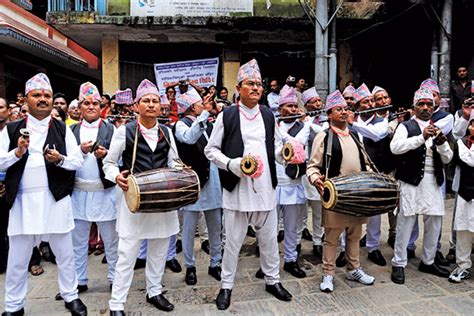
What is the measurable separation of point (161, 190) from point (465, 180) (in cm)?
314

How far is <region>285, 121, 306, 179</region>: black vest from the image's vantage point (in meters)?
4.86

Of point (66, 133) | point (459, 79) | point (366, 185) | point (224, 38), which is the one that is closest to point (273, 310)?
point (366, 185)

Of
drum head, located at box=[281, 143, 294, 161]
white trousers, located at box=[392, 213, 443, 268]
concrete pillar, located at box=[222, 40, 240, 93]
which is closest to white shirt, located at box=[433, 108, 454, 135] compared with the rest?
white trousers, located at box=[392, 213, 443, 268]

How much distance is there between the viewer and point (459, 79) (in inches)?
331

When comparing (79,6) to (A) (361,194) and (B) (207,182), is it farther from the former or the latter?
(A) (361,194)

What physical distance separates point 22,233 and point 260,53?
27.9ft

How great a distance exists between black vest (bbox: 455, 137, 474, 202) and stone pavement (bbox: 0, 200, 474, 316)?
0.91 meters

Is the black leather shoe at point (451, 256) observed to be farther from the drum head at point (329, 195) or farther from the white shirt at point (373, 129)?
the drum head at point (329, 195)

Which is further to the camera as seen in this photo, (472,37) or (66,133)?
(472,37)

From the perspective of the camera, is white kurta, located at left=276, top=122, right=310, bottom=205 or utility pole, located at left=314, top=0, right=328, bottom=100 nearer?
white kurta, located at left=276, top=122, right=310, bottom=205

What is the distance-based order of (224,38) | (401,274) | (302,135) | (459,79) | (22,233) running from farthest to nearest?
1. (224,38)
2. (459,79)
3. (302,135)
4. (401,274)
5. (22,233)

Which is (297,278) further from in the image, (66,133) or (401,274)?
(66,133)

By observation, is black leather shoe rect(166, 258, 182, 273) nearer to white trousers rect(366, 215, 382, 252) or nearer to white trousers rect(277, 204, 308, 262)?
white trousers rect(277, 204, 308, 262)

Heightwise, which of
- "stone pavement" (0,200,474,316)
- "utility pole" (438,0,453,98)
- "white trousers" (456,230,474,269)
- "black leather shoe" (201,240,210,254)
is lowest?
"stone pavement" (0,200,474,316)
